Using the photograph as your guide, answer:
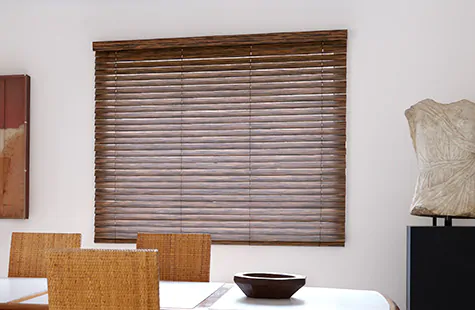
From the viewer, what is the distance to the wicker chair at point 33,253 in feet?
10.2

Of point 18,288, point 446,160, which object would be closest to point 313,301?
point 446,160

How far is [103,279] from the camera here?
71.4 inches

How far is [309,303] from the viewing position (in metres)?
2.23

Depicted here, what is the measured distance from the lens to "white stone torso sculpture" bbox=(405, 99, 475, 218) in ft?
9.29

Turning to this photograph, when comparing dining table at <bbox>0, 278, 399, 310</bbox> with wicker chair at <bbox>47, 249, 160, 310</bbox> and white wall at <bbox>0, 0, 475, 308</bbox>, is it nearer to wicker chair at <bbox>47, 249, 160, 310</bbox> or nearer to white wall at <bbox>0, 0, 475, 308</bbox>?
wicker chair at <bbox>47, 249, 160, 310</bbox>

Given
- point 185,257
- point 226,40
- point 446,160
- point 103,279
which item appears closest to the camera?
point 103,279

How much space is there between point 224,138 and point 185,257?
1.03 m

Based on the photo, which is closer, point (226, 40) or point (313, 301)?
point (313, 301)

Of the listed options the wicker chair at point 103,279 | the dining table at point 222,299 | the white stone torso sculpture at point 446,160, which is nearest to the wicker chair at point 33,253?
the dining table at point 222,299

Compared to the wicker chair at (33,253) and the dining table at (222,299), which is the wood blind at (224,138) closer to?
the wicker chair at (33,253)

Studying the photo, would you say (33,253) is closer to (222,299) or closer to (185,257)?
(185,257)

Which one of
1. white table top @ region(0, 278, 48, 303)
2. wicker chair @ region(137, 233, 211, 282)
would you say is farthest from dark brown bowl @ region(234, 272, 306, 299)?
white table top @ region(0, 278, 48, 303)

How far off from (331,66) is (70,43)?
5.98 ft

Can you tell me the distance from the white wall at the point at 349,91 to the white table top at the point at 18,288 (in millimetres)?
1179
